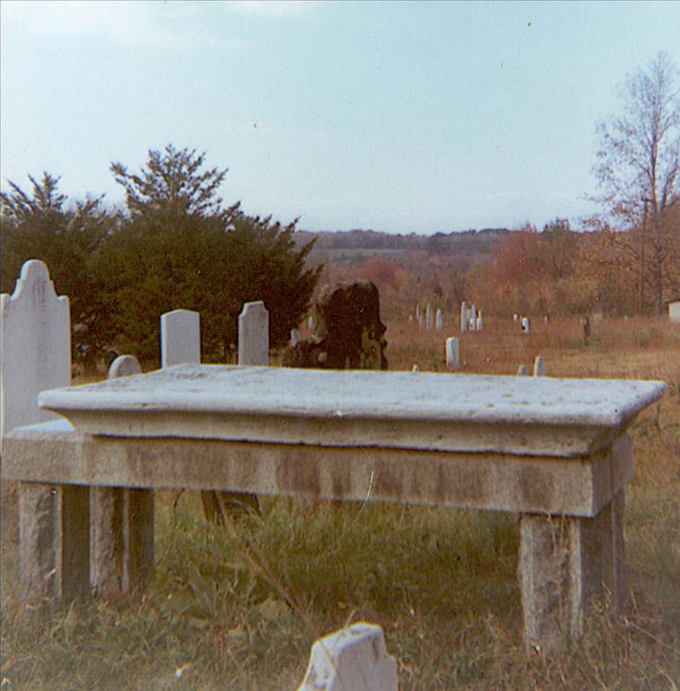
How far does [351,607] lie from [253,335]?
9.54ft

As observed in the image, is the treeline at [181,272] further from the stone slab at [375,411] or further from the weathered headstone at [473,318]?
the stone slab at [375,411]

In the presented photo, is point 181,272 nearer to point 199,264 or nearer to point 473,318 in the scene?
point 199,264

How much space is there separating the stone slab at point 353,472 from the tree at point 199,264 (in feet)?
12.2

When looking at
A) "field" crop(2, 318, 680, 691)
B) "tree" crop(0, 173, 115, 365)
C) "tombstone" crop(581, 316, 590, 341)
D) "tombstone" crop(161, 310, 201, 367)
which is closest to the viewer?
"field" crop(2, 318, 680, 691)

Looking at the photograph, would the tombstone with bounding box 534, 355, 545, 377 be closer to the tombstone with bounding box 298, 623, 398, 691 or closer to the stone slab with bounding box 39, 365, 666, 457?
the stone slab with bounding box 39, 365, 666, 457

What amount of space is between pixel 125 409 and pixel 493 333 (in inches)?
113

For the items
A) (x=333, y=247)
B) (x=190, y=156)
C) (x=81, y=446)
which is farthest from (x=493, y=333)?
(x=190, y=156)

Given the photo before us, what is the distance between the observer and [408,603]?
125 inches

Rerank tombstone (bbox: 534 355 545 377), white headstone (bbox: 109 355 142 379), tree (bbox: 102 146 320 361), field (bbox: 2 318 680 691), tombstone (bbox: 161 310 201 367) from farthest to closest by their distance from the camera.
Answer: tree (bbox: 102 146 320 361) → tombstone (bbox: 534 355 545 377) → tombstone (bbox: 161 310 201 367) → white headstone (bbox: 109 355 142 379) → field (bbox: 2 318 680 691)

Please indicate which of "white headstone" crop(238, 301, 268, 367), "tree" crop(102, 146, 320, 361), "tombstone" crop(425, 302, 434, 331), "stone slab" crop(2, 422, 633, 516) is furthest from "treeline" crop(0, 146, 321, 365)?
"stone slab" crop(2, 422, 633, 516)

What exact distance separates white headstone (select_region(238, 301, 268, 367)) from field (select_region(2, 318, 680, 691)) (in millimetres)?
1461

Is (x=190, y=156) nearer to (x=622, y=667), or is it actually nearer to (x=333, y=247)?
(x=333, y=247)

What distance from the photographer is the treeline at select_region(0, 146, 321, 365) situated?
22.9 feet

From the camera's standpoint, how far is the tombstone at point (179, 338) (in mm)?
5016
